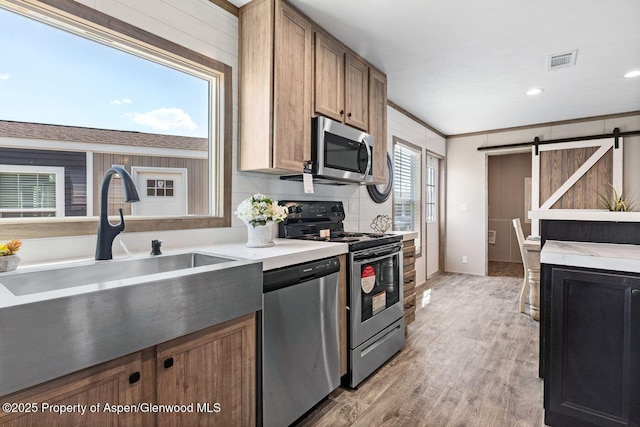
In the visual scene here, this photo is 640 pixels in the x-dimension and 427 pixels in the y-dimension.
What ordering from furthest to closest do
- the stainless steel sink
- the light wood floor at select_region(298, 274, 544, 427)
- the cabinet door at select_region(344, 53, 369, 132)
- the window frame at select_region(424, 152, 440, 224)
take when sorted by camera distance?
the window frame at select_region(424, 152, 440, 224) < the cabinet door at select_region(344, 53, 369, 132) < the light wood floor at select_region(298, 274, 544, 427) < the stainless steel sink

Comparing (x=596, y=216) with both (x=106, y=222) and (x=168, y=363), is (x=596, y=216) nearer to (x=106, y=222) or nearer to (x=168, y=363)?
(x=168, y=363)

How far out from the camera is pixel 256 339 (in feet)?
5.23

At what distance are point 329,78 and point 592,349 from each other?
233 cm

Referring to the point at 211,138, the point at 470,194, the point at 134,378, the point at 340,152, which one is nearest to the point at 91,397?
the point at 134,378

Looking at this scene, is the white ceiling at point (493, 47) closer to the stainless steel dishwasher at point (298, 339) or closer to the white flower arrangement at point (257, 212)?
the white flower arrangement at point (257, 212)

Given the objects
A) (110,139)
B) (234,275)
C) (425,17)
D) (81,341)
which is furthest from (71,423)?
(425,17)

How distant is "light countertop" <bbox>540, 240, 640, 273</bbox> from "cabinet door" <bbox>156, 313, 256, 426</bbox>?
1.59 meters

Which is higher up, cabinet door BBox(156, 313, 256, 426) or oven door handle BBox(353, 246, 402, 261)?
oven door handle BBox(353, 246, 402, 261)

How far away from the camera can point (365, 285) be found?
234 centimetres

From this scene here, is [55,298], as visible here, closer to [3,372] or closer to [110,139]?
[3,372]

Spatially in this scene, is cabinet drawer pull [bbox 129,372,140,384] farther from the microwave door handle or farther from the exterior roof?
the microwave door handle

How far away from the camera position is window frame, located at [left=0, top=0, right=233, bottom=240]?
1478 millimetres

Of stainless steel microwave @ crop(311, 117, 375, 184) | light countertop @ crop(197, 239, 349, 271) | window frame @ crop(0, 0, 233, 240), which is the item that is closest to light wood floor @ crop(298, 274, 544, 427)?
light countertop @ crop(197, 239, 349, 271)

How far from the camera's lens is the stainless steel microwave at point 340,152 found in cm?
238
